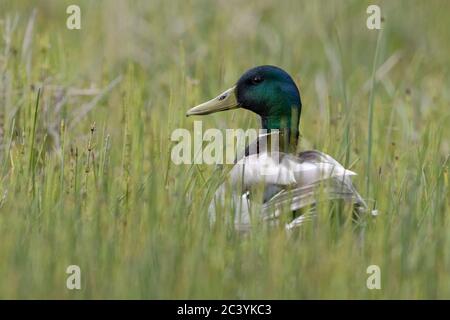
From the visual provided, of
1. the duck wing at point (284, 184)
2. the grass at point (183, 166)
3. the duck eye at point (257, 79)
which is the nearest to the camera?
the grass at point (183, 166)

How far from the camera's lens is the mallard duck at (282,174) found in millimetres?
3945

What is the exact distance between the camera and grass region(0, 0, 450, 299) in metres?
3.45

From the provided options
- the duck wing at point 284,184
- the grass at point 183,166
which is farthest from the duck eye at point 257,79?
the duck wing at point 284,184

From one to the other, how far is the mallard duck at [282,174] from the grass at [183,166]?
12 cm

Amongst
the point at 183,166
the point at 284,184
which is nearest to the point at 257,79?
the point at 183,166

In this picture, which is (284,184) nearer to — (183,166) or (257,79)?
(183,166)

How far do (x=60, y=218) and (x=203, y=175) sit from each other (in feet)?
3.05

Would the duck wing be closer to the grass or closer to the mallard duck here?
the mallard duck

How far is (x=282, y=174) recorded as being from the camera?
4078mm

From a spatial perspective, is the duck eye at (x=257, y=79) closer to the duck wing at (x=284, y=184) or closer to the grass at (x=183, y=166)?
the grass at (x=183, y=166)

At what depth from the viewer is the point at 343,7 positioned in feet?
25.4

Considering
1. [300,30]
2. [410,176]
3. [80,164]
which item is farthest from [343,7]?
[80,164]

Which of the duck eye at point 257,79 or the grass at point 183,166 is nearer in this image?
the grass at point 183,166

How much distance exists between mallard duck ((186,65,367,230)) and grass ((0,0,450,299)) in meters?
0.12
